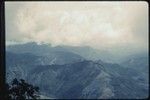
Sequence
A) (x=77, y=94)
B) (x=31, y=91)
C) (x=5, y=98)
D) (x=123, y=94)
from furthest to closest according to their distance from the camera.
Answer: (x=77, y=94) → (x=123, y=94) → (x=31, y=91) → (x=5, y=98)

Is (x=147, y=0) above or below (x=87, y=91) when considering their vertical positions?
above

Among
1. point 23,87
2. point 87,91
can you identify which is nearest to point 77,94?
point 87,91

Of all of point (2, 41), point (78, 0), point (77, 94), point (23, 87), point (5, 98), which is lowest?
point (77, 94)

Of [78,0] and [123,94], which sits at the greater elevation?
[78,0]

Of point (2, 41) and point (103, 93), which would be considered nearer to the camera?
point (2, 41)

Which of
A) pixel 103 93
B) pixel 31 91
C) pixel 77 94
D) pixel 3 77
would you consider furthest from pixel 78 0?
pixel 77 94

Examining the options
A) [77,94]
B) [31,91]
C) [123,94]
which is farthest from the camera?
[77,94]

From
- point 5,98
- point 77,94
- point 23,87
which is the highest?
point 5,98

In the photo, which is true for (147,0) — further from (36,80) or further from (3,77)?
(36,80)

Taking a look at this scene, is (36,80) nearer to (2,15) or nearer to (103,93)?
(103,93)
